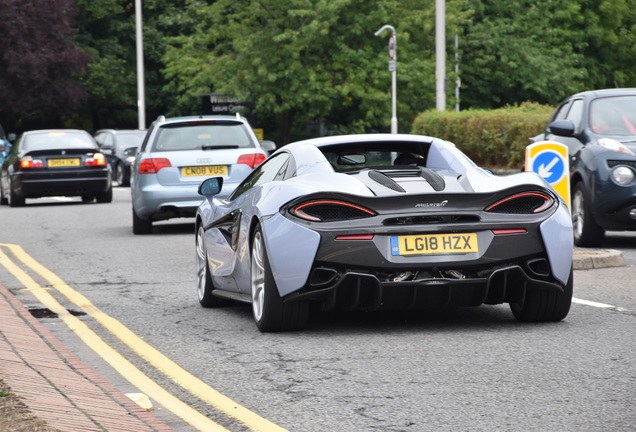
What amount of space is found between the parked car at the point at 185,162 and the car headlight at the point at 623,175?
5.19 m

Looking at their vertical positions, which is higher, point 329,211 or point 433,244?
point 329,211

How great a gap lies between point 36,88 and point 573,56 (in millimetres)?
21182

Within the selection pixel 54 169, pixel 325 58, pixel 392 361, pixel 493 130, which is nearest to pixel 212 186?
pixel 392 361

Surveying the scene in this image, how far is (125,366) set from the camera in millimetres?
7668

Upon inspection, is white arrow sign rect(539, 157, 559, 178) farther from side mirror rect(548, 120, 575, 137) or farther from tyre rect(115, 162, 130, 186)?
tyre rect(115, 162, 130, 186)

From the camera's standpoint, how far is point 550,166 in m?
13.2

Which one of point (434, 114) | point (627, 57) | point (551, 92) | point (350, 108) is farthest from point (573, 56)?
point (434, 114)

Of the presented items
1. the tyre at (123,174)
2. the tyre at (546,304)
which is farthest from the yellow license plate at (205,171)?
the tyre at (123,174)

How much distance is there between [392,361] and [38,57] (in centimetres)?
5043

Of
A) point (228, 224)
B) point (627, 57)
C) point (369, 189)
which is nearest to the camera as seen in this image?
point (369, 189)

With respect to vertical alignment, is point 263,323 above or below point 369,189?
below

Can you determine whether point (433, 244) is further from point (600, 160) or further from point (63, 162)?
point (63, 162)

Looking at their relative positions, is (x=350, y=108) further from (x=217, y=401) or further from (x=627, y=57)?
(x=217, y=401)

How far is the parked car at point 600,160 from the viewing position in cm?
1398
